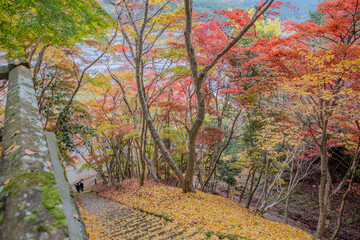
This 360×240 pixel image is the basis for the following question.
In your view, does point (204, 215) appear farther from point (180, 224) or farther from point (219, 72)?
point (219, 72)

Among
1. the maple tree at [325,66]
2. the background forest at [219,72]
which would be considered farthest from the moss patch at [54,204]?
the maple tree at [325,66]

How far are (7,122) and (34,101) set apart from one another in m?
0.40

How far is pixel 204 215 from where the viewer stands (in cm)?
538

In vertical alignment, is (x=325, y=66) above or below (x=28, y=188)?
above

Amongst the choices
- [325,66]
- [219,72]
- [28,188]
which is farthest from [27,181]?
[219,72]

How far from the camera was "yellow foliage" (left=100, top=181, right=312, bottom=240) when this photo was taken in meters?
4.51

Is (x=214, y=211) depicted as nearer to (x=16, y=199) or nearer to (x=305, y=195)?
(x=16, y=199)

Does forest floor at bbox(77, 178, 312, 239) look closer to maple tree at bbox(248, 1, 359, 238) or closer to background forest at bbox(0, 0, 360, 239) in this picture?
background forest at bbox(0, 0, 360, 239)

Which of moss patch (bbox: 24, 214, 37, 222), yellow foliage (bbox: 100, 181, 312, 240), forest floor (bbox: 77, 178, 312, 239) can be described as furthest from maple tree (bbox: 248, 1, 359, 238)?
moss patch (bbox: 24, 214, 37, 222)

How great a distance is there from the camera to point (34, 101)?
6.27 ft

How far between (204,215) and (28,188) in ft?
17.1

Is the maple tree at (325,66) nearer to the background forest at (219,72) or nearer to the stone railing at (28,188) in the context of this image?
the background forest at (219,72)

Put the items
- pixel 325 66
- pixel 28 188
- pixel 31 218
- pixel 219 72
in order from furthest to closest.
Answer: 1. pixel 219 72
2. pixel 325 66
3. pixel 28 188
4. pixel 31 218

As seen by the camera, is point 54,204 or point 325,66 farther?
point 325,66
